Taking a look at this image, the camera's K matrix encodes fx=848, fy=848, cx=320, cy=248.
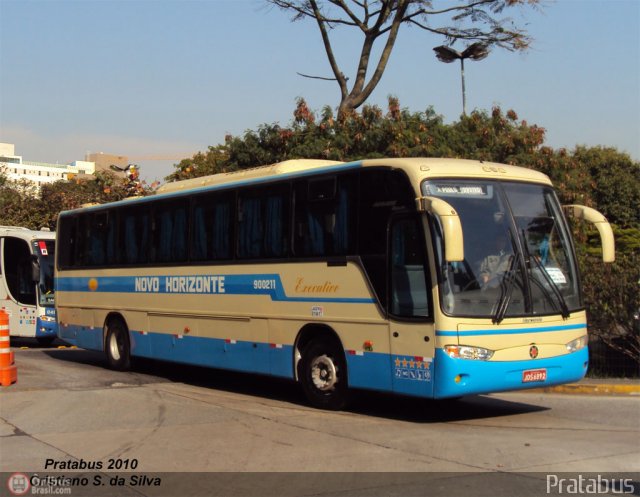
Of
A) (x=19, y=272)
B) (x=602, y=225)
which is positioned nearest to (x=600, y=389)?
(x=602, y=225)

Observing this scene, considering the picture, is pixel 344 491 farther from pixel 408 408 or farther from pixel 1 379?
pixel 1 379

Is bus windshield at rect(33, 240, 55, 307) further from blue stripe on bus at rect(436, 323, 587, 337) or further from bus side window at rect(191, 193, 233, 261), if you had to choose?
blue stripe on bus at rect(436, 323, 587, 337)

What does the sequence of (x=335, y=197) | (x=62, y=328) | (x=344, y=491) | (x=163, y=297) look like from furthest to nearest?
1. (x=62, y=328)
2. (x=163, y=297)
3. (x=335, y=197)
4. (x=344, y=491)

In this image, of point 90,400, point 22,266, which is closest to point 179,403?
point 90,400

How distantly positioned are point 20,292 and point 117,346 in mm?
7958

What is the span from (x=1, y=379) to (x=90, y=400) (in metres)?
2.18

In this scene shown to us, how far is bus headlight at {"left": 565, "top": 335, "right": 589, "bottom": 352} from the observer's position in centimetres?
1070

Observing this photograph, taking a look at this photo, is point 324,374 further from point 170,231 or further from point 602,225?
point 170,231

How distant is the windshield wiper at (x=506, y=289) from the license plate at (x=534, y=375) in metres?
0.81

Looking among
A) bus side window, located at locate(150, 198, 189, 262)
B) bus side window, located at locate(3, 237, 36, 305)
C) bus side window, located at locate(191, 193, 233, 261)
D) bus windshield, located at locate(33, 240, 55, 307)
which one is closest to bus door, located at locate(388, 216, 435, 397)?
bus side window, located at locate(191, 193, 233, 261)

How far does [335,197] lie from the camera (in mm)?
11477

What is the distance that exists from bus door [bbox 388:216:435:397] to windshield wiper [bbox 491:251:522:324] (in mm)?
804

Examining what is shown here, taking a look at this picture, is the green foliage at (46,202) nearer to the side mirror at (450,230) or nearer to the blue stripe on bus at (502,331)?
the blue stripe on bus at (502,331)

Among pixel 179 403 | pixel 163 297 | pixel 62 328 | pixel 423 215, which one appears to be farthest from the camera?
pixel 62 328
